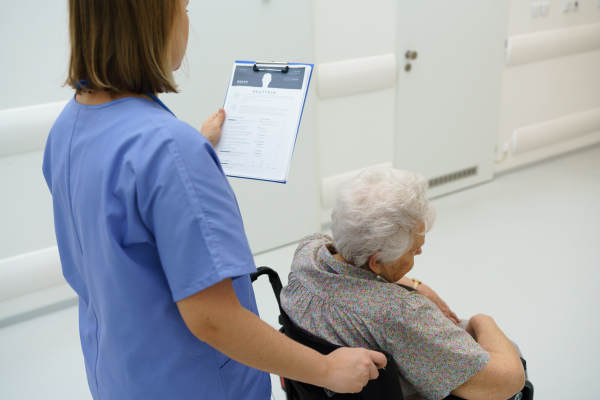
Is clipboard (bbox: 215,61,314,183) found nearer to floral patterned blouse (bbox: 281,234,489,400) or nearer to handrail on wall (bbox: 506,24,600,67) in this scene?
floral patterned blouse (bbox: 281,234,489,400)

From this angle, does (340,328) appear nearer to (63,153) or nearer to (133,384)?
(133,384)

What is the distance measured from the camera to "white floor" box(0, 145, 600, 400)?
237 centimetres

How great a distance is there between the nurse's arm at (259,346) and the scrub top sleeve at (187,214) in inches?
1.4

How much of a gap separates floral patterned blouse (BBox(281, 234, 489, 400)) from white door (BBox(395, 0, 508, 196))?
244 centimetres

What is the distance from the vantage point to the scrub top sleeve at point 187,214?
2.75ft

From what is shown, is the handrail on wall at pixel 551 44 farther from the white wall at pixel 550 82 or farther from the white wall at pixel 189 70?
the white wall at pixel 189 70

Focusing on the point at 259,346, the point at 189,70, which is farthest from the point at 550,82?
the point at 259,346

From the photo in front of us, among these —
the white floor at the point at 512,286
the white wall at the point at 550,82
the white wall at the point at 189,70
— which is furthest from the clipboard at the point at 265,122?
the white wall at the point at 550,82

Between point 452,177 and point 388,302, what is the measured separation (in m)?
2.96

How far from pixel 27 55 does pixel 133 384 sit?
6.46 ft

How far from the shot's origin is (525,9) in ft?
12.6

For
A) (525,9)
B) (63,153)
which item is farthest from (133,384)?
(525,9)

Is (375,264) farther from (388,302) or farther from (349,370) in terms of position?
(349,370)

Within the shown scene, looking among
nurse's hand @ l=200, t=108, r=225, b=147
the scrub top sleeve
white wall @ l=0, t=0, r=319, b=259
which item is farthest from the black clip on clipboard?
white wall @ l=0, t=0, r=319, b=259
